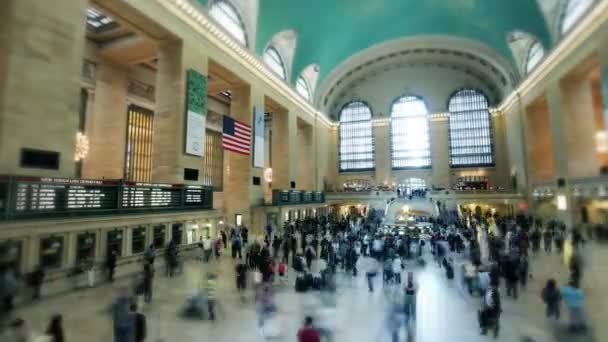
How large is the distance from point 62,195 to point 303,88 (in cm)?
2327

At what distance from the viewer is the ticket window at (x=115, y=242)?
8.55 meters

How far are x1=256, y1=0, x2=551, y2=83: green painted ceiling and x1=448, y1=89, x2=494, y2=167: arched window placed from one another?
846cm

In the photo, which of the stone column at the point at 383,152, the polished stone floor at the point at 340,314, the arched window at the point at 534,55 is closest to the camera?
the polished stone floor at the point at 340,314

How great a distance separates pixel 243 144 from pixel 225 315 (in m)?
11.7

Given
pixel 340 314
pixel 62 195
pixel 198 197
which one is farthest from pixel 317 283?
pixel 198 197

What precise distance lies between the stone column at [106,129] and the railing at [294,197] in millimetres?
8274

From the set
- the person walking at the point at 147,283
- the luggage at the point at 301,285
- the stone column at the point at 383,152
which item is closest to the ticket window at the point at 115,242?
the person walking at the point at 147,283

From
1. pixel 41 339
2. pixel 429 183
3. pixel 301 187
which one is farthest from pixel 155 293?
pixel 429 183

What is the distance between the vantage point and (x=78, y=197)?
26.7ft

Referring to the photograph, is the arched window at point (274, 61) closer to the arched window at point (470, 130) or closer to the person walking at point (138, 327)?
the person walking at point (138, 327)

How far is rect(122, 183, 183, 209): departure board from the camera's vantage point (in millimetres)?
9564

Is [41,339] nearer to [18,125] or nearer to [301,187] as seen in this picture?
[18,125]

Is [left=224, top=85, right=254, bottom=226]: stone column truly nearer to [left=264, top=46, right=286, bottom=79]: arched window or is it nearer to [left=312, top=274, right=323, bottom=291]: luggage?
[left=264, top=46, right=286, bottom=79]: arched window

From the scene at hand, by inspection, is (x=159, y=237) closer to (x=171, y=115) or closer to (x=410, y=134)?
(x=171, y=115)
